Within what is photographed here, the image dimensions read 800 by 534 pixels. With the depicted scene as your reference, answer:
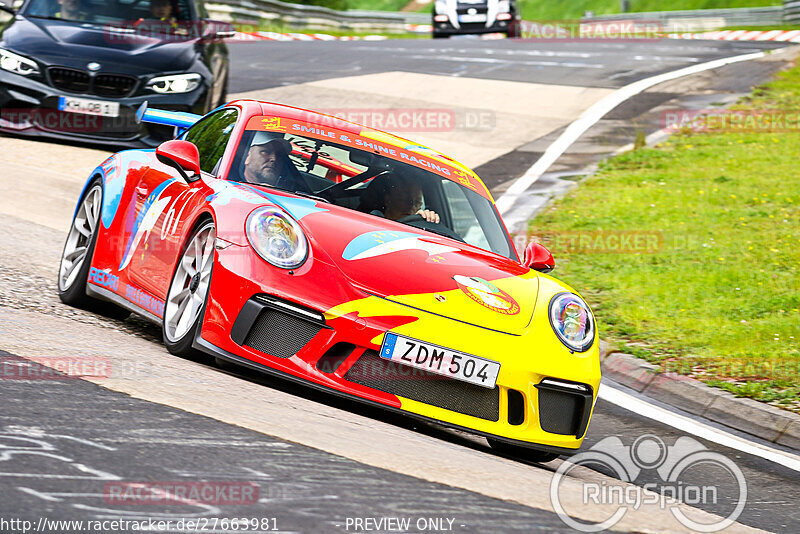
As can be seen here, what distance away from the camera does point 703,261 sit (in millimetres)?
9922

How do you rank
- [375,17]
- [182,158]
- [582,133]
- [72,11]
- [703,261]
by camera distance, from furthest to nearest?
1. [375,17]
2. [582,133]
3. [72,11]
4. [703,261]
5. [182,158]

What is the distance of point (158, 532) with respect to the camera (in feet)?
9.62

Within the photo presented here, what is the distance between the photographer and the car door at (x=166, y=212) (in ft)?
18.3

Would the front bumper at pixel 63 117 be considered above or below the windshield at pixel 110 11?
below

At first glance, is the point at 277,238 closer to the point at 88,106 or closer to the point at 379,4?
the point at 88,106

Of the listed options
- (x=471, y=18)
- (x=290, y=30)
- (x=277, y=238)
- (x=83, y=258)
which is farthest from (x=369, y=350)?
(x=290, y=30)

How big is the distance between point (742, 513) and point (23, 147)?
9034 millimetres

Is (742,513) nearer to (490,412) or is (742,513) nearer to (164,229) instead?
(490,412)

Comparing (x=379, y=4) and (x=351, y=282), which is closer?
(x=351, y=282)

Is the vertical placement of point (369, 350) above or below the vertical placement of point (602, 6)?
above

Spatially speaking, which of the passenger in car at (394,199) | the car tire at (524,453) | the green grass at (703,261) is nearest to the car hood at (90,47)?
the green grass at (703,261)

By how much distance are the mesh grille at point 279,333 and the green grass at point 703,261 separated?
333 cm

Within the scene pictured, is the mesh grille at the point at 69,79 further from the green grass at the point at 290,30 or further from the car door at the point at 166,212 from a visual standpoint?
the green grass at the point at 290,30

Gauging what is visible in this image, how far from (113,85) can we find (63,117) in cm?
63
